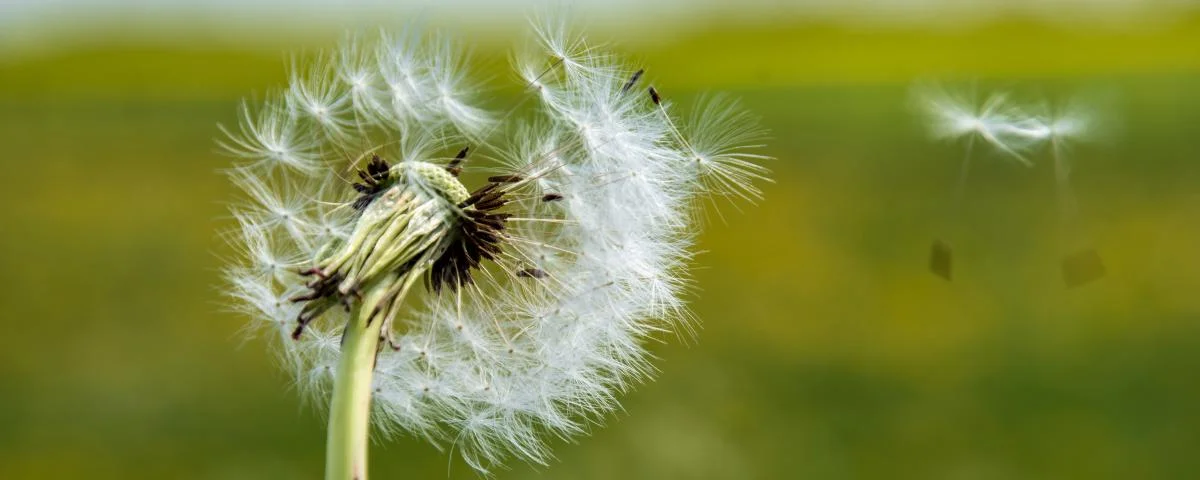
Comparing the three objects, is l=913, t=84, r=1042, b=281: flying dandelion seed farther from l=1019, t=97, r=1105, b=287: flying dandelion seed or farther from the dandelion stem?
the dandelion stem

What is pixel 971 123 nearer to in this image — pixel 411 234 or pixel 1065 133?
pixel 1065 133

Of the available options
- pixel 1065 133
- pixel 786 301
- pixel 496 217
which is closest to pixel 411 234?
pixel 496 217

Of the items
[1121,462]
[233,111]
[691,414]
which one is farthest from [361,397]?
[233,111]

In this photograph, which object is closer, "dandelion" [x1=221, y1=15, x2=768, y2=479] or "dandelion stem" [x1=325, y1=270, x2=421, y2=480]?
"dandelion stem" [x1=325, y1=270, x2=421, y2=480]

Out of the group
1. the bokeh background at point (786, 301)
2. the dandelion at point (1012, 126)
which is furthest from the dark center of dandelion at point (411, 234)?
the bokeh background at point (786, 301)

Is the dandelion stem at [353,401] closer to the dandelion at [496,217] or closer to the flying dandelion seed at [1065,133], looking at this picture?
the dandelion at [496,217]

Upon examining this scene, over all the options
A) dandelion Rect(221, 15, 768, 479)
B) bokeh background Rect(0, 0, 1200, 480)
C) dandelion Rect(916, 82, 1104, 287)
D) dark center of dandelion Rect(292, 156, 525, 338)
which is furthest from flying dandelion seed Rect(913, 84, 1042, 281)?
bokeh background Rect(0, 0, 1200, 480)
